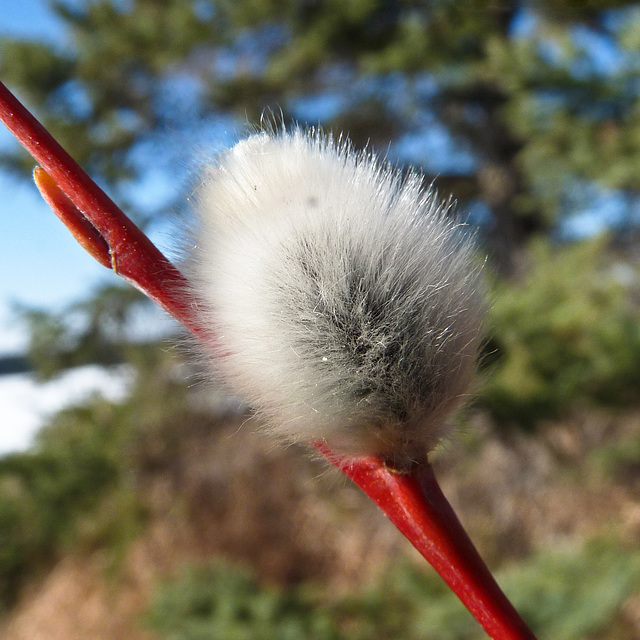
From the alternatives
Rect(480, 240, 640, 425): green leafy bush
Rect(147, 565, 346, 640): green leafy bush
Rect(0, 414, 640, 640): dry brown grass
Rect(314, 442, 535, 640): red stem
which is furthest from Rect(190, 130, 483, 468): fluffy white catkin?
Rect(0, 414, 640, 640): dry brown grass

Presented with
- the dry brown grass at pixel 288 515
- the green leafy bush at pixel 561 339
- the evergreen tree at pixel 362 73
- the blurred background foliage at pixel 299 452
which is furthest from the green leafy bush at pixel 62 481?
the green leafy bush at pixel 561 339

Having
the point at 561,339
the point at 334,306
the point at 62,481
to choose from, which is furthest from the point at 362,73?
the point at 334,306

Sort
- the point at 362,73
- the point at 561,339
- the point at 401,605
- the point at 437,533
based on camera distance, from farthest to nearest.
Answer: the point at 362,73
the point at 401,605
the point at 561,339
the point at 437,533

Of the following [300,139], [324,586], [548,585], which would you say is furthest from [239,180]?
[324,586]

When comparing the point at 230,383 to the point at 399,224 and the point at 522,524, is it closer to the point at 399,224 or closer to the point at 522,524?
the point at 399,224

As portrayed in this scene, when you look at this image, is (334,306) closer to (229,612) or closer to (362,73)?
(229,612)

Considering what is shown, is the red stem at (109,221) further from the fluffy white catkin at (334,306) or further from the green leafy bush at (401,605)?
the green leafy bush at (401,605)
